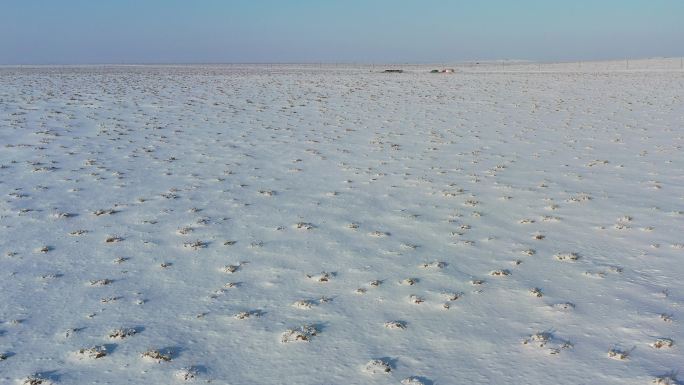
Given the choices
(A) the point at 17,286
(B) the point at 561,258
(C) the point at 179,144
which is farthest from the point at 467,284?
(C) the point at 179,144

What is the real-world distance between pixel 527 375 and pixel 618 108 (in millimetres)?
29045

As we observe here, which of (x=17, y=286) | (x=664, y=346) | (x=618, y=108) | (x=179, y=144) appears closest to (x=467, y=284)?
(x=664, y=346)

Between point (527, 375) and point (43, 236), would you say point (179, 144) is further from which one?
point (527, 375)

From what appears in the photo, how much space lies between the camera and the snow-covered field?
731 cm

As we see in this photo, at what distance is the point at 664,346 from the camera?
745cm

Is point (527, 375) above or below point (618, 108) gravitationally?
below

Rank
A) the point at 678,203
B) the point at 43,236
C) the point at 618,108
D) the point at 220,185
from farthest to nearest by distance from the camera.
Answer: the point at 618,108 < the point at 220,185 < the point at 678,203 < the point at 43,236

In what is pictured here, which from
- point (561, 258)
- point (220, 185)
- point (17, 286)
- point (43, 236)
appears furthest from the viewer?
point (220, 185)

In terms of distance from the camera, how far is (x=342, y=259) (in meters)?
10.7

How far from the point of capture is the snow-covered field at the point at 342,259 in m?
7.31

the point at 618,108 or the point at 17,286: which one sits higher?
the point at 618,108

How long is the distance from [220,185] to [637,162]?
1300cm

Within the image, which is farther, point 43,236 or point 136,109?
point 136,109

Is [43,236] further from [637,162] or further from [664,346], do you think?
[637,162]
